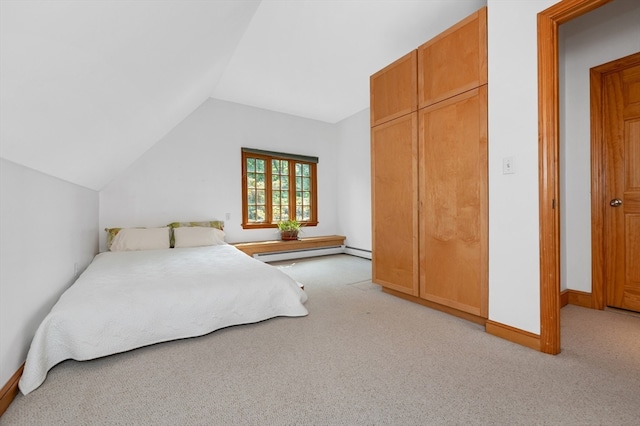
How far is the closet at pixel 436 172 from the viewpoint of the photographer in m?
2.10

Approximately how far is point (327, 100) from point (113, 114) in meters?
3.25

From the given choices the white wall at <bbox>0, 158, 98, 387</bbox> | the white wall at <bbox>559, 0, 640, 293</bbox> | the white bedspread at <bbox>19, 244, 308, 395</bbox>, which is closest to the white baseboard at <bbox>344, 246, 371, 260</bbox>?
the white bedspread at <bbox>19, 244, 308, 395</bbox>

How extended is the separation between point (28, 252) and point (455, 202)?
2.92 meters

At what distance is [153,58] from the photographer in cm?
181

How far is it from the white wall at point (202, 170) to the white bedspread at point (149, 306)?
149 cm

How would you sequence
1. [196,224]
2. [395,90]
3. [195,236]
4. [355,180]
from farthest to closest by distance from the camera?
1. [355,180]
2. [196,224]
3. [195,236]
4. [395,90]

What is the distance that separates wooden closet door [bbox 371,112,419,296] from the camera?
8.60 feet

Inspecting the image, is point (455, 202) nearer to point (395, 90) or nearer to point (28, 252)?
point (395, 90)

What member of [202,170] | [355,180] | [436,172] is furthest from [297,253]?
[436,172]

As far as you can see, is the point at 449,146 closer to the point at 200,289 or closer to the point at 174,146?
the point at 200,289

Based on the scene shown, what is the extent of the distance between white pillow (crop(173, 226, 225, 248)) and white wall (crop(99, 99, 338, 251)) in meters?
0.48

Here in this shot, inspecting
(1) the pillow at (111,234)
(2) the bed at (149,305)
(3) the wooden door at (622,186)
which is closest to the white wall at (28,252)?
(2) the bed at (149,305)

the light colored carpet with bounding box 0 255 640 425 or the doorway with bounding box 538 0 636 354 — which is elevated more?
the doorway with bounding box 538 0 636 354

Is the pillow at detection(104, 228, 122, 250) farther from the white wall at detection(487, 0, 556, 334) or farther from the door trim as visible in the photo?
the door trim
